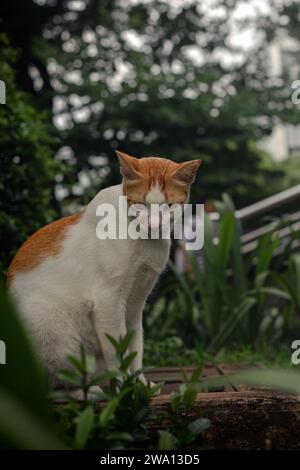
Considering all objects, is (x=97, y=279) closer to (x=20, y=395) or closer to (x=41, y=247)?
(x=41, y=247)

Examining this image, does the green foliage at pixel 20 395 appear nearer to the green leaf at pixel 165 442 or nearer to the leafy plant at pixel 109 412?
the leafy plant at pixel 109 412

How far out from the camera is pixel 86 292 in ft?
5.03

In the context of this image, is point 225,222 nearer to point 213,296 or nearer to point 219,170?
point 213,296

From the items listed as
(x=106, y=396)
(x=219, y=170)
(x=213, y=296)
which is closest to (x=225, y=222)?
(x=213, y=296)

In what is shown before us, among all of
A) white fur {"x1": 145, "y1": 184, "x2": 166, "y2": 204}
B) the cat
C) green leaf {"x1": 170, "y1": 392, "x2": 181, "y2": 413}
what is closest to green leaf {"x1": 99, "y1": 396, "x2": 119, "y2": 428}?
green leaf {"x1": 170, "y1": 392, "x2": 181, "y2": 413}

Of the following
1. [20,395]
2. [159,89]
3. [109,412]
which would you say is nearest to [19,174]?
[109,412]

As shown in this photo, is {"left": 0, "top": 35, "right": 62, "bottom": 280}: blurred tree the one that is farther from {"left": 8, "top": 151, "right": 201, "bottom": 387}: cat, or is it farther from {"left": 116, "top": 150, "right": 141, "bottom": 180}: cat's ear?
{"left": 116, "top": 150, "right": 141, "bottom": 180}: cat's ear

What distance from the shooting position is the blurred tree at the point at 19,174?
8.46 ft

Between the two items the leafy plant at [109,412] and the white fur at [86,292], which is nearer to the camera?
the leafy plant at [109,412]

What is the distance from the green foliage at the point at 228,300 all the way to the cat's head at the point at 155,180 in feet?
5.17

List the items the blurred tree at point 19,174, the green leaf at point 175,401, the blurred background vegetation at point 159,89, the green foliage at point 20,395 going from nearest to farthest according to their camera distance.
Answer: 1. the green foliage at point 20,395
2. the green leaf at point 175,401
3. the blurred tree at point 19,174
4. the blurred background vegetation at point 159,89

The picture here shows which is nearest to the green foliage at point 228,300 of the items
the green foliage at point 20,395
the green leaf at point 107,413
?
the green leaf at point 107,413

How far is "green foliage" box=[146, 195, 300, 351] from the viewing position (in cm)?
313
